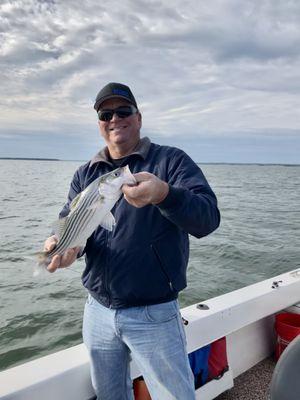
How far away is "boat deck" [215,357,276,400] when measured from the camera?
→ 150 inches

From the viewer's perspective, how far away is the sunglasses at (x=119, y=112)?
2.65 metres

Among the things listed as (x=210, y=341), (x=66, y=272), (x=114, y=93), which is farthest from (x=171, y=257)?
(x=66, y=272)

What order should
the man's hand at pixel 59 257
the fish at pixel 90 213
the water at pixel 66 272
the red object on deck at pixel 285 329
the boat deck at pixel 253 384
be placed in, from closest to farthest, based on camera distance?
1. the fish at pixel 90 213
2. the man's hand at pixel 59 257
3. the boat deck at pixel 253 384
4. the red object on deck at pixel 285 329
5. the water at pixel 66 272

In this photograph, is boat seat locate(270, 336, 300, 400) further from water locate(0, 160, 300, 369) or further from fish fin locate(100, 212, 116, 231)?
water locate(0, 160, 300, 369)

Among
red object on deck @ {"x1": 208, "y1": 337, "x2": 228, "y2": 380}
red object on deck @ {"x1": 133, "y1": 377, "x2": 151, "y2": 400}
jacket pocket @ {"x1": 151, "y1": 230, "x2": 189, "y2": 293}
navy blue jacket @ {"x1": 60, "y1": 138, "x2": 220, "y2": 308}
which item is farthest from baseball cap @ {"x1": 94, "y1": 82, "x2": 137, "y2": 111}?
red object on deck @ {"x1": 208, "y1": 337, "x2": 228, "y2": 380}

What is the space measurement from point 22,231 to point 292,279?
10.9m

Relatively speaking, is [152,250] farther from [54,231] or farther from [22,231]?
[22,231]

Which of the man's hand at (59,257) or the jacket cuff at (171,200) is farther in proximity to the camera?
the man's hand at (59,257)

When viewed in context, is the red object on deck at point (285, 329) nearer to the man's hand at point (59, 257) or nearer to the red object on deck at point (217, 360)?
the red object on deck at point (217, 360)

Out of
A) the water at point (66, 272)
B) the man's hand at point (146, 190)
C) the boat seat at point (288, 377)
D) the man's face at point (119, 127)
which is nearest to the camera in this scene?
the boat seat at point (288, 377)

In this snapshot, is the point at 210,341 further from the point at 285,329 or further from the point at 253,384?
the point at 285,329

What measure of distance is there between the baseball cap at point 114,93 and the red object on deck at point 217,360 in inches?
97.1

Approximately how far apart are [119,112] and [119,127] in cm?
10

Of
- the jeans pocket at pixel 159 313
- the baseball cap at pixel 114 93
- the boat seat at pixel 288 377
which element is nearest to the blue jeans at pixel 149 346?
the jeans pocket at pixel 159 313
